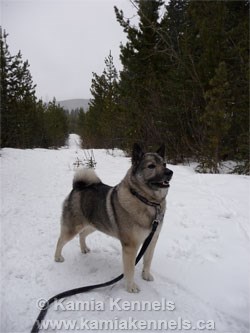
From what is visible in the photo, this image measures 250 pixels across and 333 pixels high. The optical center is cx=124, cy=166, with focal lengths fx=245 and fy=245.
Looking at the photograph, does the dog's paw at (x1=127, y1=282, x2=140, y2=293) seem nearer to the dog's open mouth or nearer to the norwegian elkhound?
the norwegian elkhound

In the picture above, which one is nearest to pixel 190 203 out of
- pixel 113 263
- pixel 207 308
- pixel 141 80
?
pixel 113 263

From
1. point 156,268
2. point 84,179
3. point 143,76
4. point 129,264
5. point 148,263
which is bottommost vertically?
point 156,268

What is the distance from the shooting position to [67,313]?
233cm

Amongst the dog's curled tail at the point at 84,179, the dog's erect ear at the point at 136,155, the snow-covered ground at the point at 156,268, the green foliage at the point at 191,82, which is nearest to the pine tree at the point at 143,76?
the green foliage at the point at 191,82

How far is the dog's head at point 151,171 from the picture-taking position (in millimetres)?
2598

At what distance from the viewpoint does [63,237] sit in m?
3.17

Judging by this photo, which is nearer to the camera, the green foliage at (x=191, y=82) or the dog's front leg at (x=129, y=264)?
the dog's front leg at (x=129, y=264)

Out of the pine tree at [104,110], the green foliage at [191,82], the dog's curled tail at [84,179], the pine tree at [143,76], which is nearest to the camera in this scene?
the dog's curled tail at [84,179]

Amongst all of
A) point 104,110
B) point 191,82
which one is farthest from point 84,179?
point 104,110

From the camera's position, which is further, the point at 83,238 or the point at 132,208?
the point at 83,238

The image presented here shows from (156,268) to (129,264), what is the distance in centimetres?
65

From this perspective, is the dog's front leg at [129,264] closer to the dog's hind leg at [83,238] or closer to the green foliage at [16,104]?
the dog's hind leg at [83,238]

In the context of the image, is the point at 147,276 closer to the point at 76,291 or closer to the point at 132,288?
the point at 132,288

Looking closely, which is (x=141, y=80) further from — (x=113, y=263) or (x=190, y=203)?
(x=113, y=263)
